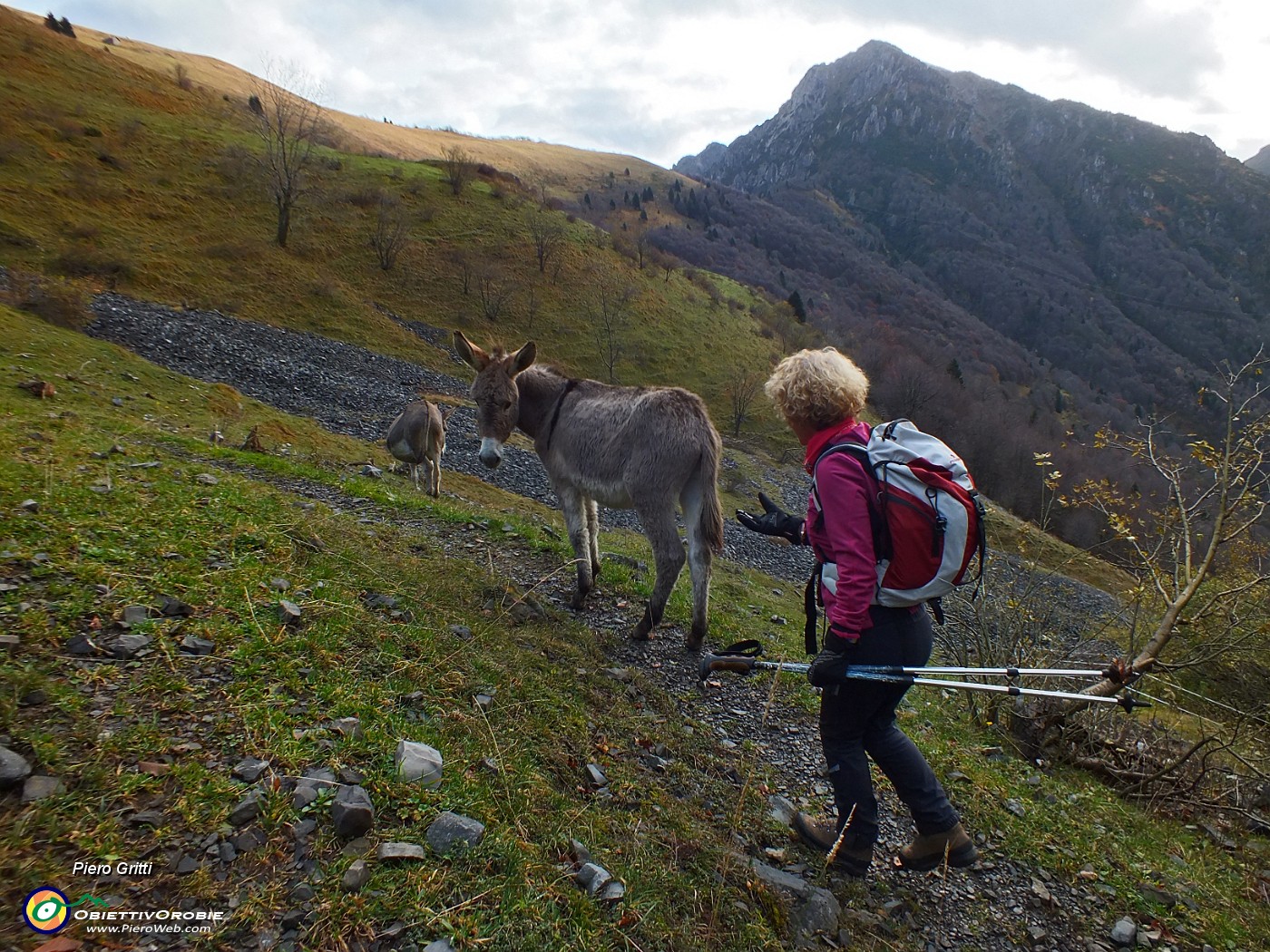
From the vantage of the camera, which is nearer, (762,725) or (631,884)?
(631,884)

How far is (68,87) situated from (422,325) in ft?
114

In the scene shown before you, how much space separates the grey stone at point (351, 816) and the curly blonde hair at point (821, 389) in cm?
320

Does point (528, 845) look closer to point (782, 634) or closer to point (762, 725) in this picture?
point (762, 725)

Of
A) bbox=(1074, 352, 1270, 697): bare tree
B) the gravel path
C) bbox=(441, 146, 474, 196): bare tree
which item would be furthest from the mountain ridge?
the gravel path

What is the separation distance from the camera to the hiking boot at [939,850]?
3.69 m

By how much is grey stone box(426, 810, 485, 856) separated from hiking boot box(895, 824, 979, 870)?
2.89 meters

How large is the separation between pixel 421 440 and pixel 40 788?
40.1ft

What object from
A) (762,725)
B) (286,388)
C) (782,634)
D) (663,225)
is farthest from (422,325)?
(663,225)

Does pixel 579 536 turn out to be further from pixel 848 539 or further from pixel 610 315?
pixel 610 315

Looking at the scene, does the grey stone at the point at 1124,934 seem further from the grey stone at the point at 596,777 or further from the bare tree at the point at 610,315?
the bare tree at the point at 610,315

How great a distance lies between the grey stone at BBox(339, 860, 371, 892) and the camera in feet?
7.70

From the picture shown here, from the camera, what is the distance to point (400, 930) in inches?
89.1

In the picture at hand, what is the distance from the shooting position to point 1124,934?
3.79 metres

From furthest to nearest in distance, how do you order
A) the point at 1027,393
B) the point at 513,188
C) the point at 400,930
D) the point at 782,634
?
the point at 1027,393 → the point at 513,188 → the point at 782,634 → the point at 400,930
